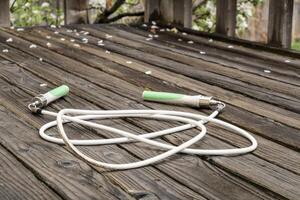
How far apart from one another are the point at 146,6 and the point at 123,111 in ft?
7.71

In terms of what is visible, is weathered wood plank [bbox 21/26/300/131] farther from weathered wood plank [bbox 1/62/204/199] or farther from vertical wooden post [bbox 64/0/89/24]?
vertical wooden post [bbox 64/0/89/24]

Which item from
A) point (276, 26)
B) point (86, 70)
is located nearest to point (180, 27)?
point (276, 26)

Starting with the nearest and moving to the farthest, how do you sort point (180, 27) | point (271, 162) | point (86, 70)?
point (271, 162) → point (86, 70) → point (180, 27)

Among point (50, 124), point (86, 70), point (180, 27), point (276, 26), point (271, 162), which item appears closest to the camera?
point (271, 162)

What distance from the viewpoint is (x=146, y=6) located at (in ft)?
13.2

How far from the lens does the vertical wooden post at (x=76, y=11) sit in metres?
3.87

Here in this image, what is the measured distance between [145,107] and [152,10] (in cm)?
218

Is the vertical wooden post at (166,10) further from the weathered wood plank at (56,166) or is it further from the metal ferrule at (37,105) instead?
the weathered wood plank at (56,166)

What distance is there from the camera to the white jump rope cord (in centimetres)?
144

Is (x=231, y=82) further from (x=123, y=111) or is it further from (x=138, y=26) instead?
(x=138, y=26)

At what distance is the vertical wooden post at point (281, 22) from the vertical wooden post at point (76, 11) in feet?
4.30

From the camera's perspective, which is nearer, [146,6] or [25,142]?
[25,142]

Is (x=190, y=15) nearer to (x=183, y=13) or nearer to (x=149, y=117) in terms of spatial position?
(x=183, y=13)

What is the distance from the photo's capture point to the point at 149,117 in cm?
180
